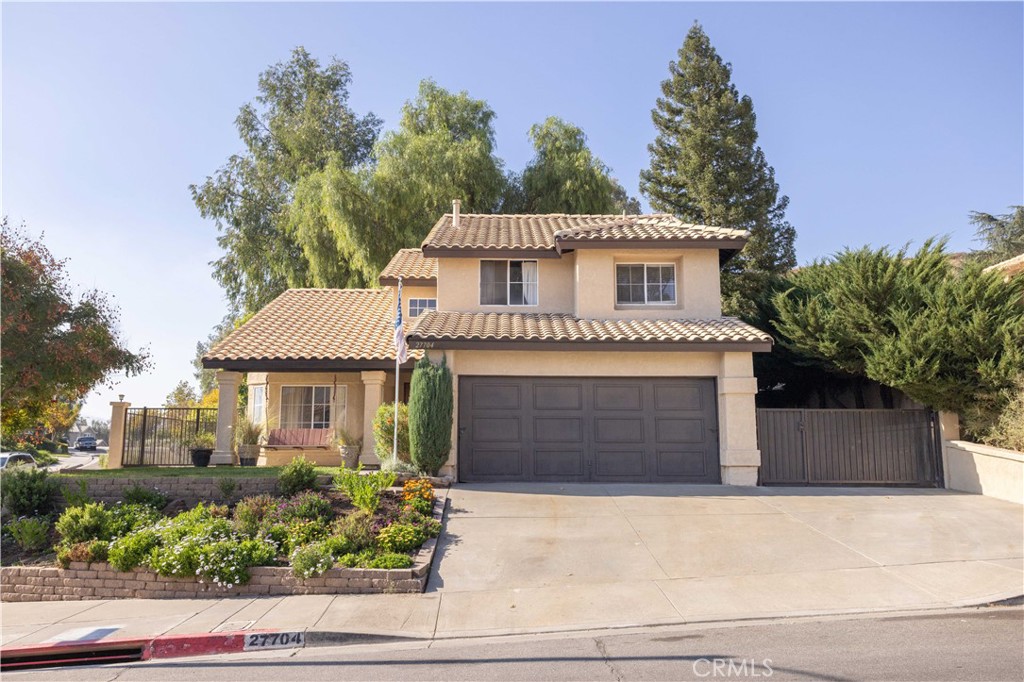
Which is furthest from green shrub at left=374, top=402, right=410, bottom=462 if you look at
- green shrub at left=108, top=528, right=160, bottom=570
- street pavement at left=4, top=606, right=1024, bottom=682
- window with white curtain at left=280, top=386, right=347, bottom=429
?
street pavement at left=4, top=606, right=1024, bottom=682

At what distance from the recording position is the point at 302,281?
1194 inches

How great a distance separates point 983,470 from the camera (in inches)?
541

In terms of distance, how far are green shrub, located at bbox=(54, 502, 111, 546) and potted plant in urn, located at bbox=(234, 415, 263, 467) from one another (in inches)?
241

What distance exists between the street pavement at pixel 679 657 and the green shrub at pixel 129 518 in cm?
392

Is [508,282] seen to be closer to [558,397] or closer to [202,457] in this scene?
[558,397]

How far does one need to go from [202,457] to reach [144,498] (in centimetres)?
502

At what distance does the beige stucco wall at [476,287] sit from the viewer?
56.0ft

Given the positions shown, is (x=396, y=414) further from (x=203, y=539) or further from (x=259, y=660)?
(x=259, y=660)

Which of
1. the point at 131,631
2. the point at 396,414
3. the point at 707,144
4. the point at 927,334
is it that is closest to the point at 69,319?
the point at 396,414

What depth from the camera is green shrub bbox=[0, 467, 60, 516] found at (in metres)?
12.0

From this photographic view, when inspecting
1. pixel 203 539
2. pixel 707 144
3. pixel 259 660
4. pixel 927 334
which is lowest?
pixel 259 660

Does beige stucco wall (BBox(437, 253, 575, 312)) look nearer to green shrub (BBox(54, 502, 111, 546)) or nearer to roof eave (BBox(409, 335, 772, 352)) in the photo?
roof eave (BBox(409, 335, 772, 352))

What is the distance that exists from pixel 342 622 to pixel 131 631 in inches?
89.3

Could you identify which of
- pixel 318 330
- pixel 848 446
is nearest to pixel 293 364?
pixel 318 330
